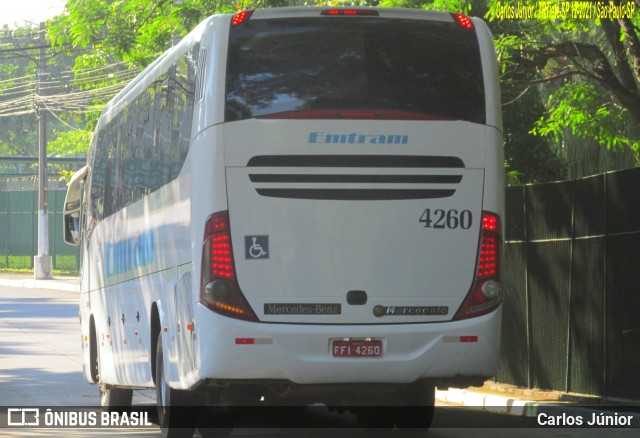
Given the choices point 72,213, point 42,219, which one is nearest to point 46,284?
point 42,219

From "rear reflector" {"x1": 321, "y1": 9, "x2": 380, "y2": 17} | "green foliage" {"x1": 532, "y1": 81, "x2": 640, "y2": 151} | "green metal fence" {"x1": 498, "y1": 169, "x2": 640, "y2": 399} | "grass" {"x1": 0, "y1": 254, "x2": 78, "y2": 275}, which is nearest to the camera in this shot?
"rear reflector" {"x1": 321, "y1": 9, "x2": 380, "y2": 17}

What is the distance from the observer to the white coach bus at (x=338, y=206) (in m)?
10.0

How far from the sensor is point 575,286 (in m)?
14.6

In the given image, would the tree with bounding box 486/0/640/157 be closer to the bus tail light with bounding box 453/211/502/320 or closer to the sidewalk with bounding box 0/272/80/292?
the bus tail light with bounding box 453/211/502/320

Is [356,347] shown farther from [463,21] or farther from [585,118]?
[585,118]

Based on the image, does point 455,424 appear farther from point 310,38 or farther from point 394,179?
point 310,38

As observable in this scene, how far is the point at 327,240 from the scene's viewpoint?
33.2 feet

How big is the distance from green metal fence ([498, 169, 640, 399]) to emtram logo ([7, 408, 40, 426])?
561 cm

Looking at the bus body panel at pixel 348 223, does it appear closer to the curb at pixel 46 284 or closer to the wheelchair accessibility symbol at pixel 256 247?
the wheelchair accessibility symbol at pixel 256 247

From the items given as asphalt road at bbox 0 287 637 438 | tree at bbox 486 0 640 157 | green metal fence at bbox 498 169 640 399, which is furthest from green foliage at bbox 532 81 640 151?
asphalt road at bbox 0 287 637 438

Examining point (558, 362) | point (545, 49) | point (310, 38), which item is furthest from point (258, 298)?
point (545, 49)

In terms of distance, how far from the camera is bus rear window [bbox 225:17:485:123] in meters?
10.2

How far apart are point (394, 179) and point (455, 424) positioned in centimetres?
361

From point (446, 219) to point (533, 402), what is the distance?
14.3 feet
